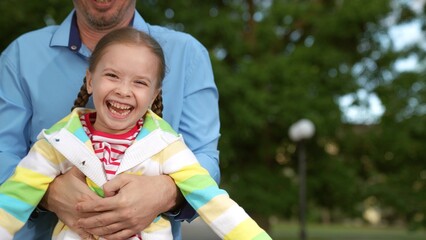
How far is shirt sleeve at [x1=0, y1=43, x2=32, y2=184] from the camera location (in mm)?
2627

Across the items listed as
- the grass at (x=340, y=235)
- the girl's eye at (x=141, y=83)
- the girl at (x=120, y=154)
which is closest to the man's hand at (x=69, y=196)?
the girl at (x=120, y=154)

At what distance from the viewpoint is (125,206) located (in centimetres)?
227

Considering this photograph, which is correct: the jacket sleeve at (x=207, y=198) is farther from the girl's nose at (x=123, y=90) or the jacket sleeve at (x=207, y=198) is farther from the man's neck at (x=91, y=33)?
the man's neck at (x=91, y=33)

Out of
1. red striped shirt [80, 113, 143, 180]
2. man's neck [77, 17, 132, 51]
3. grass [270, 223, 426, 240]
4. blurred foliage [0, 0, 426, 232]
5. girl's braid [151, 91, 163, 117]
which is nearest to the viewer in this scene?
red striped shirt [80, 113, 143, 180]

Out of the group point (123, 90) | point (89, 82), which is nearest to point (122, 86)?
point (123, 90)

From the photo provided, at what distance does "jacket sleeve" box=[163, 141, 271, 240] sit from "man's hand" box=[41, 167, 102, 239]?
0.84 feet

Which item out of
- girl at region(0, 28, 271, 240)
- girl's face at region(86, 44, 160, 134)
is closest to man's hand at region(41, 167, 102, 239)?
girl at region(0, 28, 271, 240)

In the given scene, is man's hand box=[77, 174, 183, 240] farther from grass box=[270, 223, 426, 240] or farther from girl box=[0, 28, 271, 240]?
grass box=[270, 223, 426, 240]

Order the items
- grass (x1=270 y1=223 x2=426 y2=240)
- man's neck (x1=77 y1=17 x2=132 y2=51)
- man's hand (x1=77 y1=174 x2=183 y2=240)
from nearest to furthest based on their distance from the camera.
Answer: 1. man's hand (x1=77 y1=174 x2=183 y2=240)
2. man's neck (x1=77 y1=17 x2=132 y2=51)
3. grass (x1=270 y1=223 x2=426 y2=240)

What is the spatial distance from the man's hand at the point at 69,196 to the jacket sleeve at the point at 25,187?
1.2 inches

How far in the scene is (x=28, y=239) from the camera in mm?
2719

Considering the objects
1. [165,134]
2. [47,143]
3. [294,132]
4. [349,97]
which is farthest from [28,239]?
[349,97]

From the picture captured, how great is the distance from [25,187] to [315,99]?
56.3 feet

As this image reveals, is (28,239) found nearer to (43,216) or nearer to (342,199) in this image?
(43,216)
